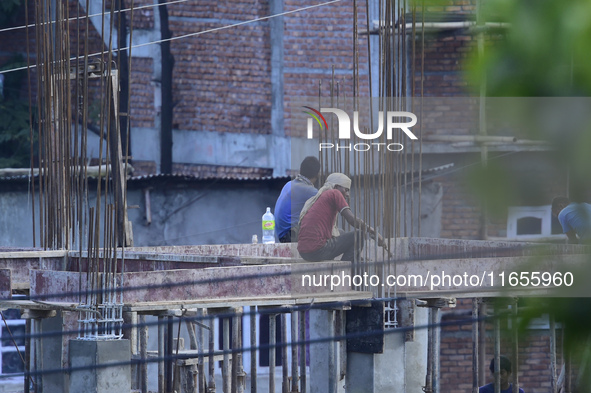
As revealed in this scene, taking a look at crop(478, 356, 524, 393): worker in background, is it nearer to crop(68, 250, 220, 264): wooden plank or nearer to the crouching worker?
the crouching worker

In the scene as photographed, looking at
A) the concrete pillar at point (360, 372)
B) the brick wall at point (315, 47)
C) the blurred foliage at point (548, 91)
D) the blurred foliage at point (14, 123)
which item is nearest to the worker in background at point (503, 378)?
the concrete pillar at point (360, 372)

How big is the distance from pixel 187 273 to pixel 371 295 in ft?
5.01

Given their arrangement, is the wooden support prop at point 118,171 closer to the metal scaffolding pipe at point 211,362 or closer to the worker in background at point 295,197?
the metal scaffolding pipe at point 211,362

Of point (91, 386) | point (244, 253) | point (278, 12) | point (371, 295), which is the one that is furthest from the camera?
point (278, 12)

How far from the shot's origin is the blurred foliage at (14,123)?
15.7 meters

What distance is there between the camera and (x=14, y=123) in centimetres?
1582

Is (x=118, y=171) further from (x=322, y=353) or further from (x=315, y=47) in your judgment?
(x=315, y=47)

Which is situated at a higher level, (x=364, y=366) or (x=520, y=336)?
(x=520, y=336)

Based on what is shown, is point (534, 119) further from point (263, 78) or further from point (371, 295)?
point (263, 78)

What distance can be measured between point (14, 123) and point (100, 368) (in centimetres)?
1042

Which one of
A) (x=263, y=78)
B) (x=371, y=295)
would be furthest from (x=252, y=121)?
(x=371, y=295)

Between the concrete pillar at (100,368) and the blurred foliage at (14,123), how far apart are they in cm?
970

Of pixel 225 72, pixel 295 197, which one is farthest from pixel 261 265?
pixel 225 72

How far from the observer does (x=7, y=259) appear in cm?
879
